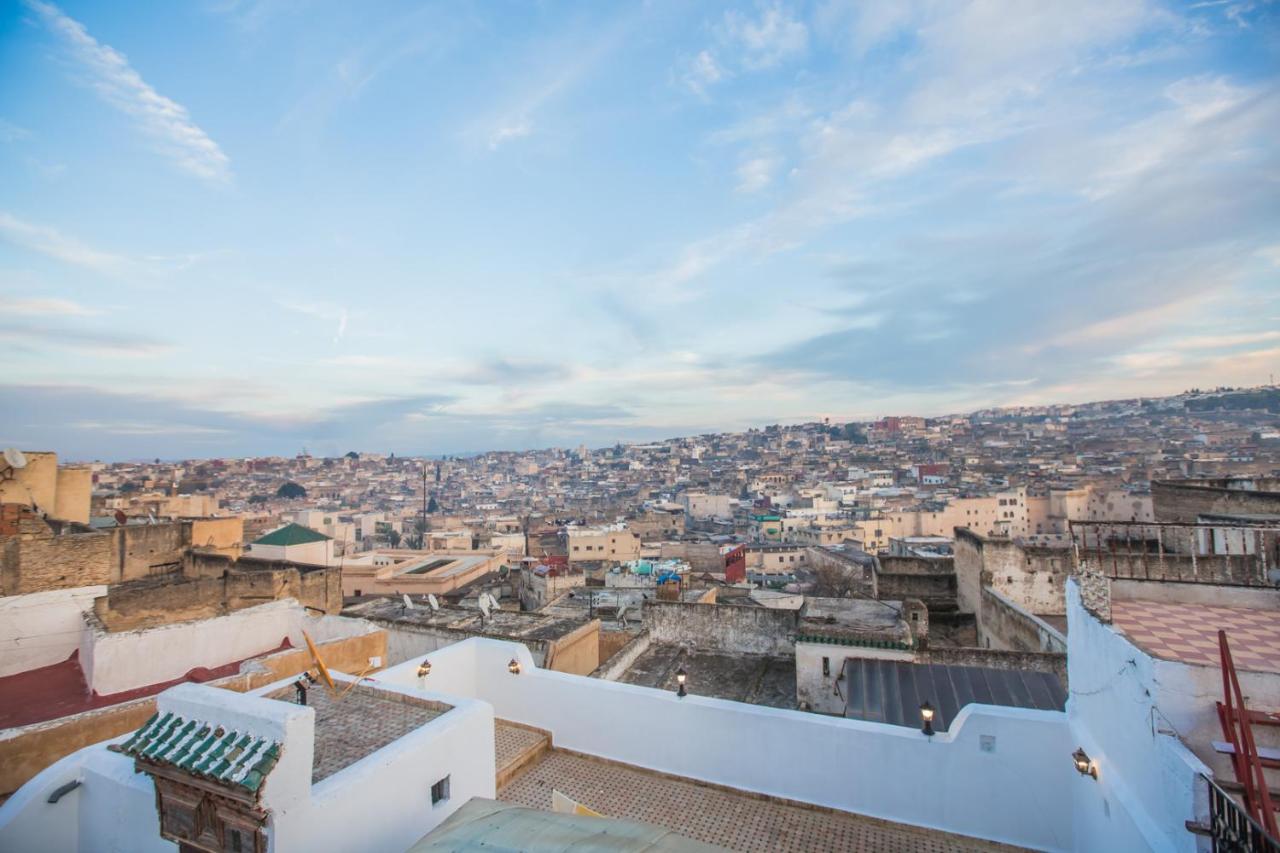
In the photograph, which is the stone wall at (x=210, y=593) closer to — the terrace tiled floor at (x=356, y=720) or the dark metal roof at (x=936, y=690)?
the terrace tiled floor at (x=356, y=720)

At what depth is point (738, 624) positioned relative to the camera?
10508 millimetres

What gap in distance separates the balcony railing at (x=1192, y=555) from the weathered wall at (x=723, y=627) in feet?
15.2

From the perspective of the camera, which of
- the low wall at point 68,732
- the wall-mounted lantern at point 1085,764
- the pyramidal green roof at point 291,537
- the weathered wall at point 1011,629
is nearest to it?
the wall-mounted lantern at point 1085,764

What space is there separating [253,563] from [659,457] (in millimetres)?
118696

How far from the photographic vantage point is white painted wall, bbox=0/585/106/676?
27.2 ft

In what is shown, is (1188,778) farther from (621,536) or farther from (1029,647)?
(621,536)

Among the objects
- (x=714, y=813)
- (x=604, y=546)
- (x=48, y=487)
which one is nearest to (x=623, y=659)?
(x=714, y=813)

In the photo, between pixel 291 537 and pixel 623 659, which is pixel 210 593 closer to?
pixel 623 659

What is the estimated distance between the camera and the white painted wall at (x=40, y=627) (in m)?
8.29

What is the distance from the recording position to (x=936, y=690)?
22.6 ft

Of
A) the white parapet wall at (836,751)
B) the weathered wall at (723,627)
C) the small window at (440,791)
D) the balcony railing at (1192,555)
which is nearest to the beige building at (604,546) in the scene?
the balcony railing at (1192,555)

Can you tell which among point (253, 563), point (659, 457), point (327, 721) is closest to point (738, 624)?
point (327, 721)

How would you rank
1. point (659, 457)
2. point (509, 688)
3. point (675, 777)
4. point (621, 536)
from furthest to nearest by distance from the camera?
point (659, 457) → point (621, 536) → point (509, 688) → point (675, 777)

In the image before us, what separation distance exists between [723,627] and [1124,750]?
287 inches
